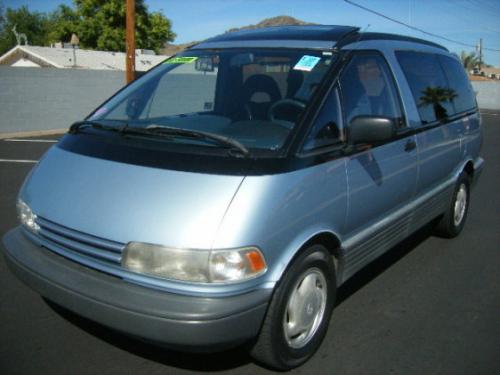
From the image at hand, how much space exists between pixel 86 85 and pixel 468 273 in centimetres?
1364

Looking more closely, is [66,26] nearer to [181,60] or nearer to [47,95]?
[47,95]

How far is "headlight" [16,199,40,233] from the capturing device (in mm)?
2961

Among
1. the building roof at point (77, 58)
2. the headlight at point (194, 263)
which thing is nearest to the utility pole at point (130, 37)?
the headlight at point (194, 263)

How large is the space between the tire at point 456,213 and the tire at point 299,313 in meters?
2.58

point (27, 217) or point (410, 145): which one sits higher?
point (410, 145)

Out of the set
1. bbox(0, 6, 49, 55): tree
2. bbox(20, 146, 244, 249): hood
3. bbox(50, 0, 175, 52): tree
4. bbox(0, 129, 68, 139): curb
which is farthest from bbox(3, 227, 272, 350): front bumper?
bbox(0, 6, 49, 55): tree

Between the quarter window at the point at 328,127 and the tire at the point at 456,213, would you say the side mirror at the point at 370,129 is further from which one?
the tire at the point at 456,213

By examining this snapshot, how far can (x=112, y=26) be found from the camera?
5003 cm

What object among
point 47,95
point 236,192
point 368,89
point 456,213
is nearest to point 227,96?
point 368,89

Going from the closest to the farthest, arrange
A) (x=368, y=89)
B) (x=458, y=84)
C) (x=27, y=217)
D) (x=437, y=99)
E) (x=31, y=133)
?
(x=27, y=217) → (x=368, y=89) → (x=437, y=99) → (x=458, y=84) → (x=31, y=133)

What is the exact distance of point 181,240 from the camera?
244 cm

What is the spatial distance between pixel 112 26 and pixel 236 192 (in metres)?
51.7

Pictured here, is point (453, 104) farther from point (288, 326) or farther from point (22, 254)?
point (22, 254)

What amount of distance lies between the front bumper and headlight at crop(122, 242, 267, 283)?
9 centimetres
